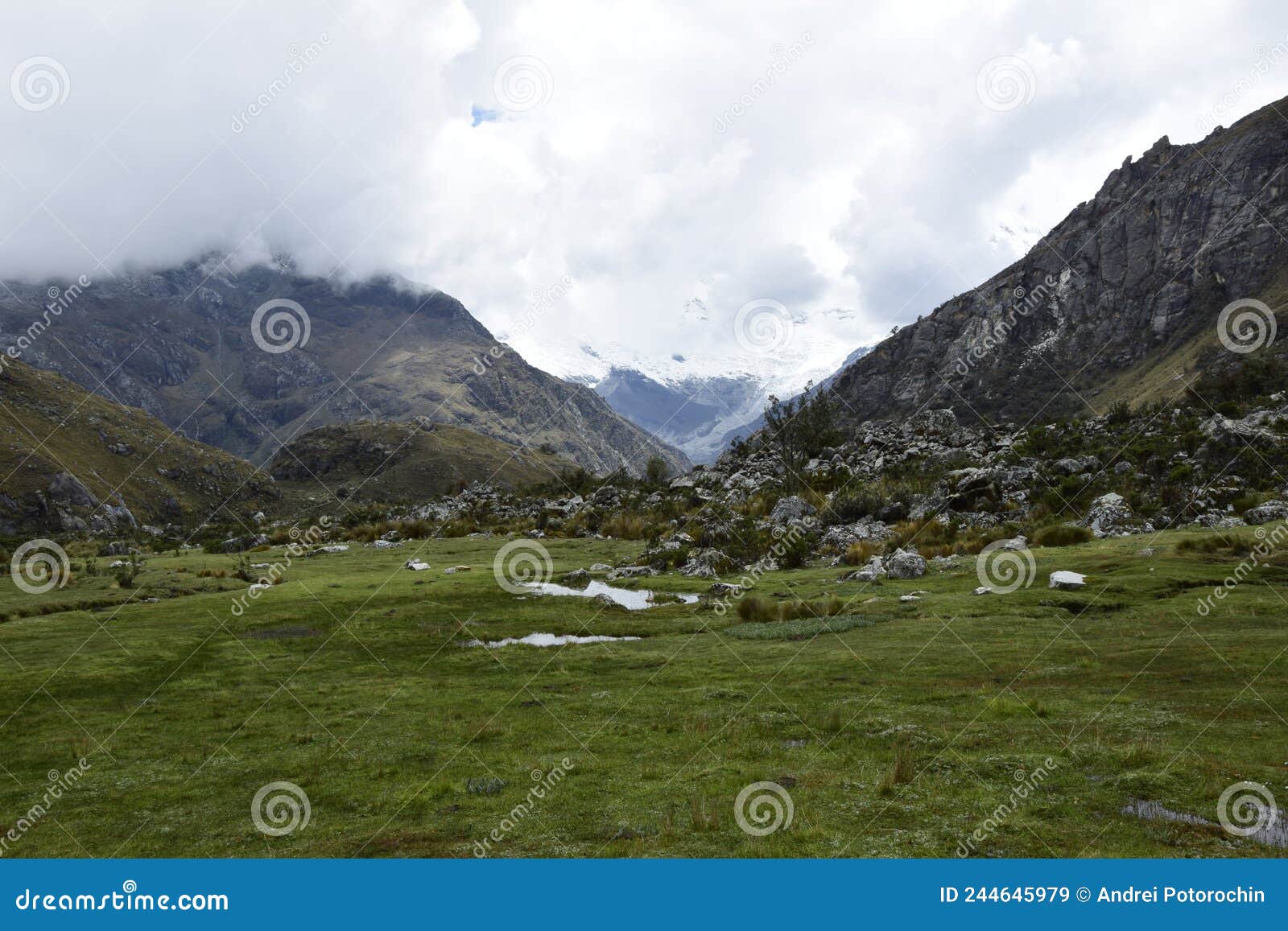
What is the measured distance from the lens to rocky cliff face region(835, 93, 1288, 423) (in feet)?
357

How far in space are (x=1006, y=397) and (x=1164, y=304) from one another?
26756mm

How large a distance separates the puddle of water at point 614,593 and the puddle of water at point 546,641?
3.89 meters

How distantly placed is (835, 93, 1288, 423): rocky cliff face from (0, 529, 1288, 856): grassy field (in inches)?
3443

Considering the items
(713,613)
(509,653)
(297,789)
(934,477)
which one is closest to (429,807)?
(297,789)

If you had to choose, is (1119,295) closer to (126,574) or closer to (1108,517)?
(1108,517)

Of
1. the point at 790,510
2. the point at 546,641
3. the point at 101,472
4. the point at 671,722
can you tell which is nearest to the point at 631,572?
the point at 546,641

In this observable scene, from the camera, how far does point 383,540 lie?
5762 centimetres

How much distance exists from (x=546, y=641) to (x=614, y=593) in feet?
25.5

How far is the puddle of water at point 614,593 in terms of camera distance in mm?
30938

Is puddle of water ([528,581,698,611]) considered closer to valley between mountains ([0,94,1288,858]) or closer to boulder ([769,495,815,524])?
valley between mountains ([0,94,1288,858])

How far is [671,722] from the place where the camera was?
15383 mm

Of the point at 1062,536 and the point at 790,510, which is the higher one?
the point at 1062,536

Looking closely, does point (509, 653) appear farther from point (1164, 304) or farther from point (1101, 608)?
point (1164, 304)

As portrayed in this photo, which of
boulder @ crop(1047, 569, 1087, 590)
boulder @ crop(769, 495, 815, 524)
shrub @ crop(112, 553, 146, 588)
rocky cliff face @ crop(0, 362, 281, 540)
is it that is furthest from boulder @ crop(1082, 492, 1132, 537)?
rocky cliff face @ crop(0, 362, 281, 540)
